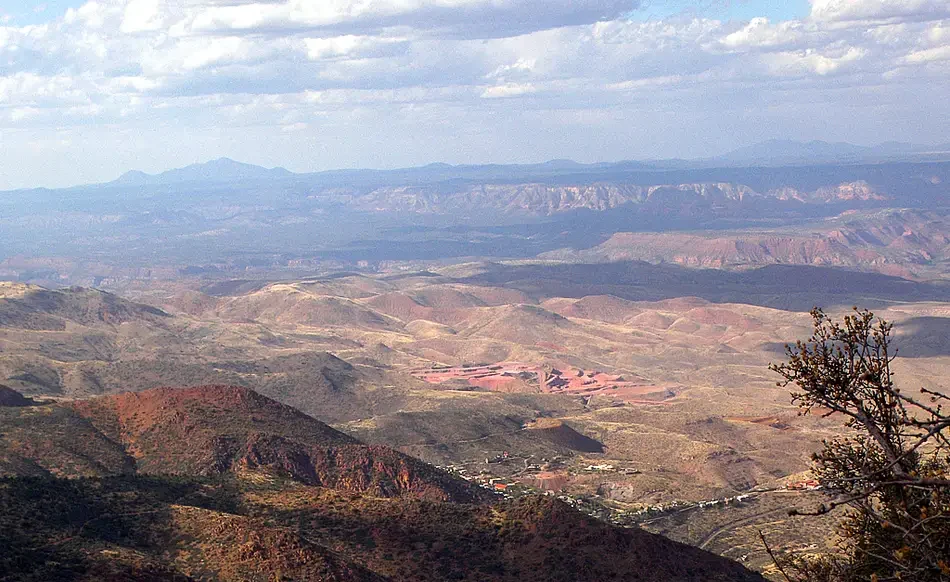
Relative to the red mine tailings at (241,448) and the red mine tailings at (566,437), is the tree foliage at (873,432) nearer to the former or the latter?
the red mine tailings at (241,448)

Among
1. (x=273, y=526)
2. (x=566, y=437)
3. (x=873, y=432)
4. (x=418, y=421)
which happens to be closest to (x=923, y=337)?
(x=566, y=437)

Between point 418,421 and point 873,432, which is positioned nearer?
point 873,432

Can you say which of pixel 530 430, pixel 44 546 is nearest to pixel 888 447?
pixel 44 546

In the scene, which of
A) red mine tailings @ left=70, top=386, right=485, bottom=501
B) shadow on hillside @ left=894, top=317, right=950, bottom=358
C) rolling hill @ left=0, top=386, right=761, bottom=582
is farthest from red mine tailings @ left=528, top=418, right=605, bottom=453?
shadow on hillside @ left=894, top=317, right=950, bottom=358

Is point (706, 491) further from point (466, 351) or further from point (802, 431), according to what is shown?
point (466, 351)

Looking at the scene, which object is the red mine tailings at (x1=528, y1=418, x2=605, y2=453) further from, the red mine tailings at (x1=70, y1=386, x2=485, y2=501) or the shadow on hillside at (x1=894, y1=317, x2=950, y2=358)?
the shadow on hillside at (x1=894, y1=317, x2=950, y2=358)

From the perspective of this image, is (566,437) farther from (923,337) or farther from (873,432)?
(923,337)
